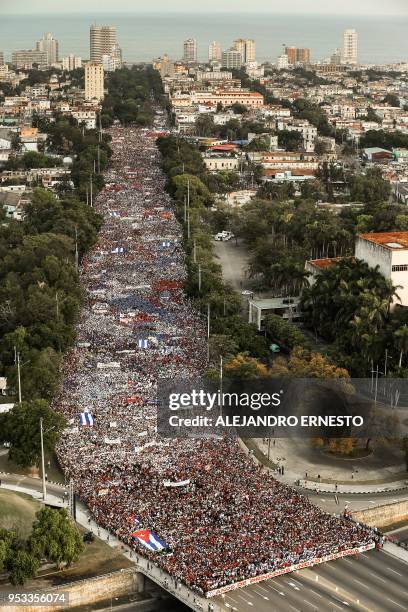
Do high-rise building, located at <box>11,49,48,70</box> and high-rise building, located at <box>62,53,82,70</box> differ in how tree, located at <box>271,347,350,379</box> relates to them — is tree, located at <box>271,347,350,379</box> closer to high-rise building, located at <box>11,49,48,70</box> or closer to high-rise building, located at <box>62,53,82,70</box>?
high-rise building, located at <box>62,53,82,70</box>

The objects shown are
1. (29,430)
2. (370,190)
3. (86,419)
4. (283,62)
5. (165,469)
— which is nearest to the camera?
(165,469)

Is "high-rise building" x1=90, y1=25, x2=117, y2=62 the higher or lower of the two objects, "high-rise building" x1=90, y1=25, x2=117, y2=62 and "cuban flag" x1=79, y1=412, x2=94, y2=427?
the higher

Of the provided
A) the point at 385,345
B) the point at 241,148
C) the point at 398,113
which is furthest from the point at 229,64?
the point at 385,345

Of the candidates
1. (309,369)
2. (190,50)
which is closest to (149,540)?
(309,369)

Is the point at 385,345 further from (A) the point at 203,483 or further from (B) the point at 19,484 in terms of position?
(B) the point at 19,484

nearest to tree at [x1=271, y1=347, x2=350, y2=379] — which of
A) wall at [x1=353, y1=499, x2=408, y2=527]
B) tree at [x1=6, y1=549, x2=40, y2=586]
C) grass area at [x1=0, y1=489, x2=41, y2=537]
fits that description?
wall at [x1=353, y1=499, x2=408, y2=527]

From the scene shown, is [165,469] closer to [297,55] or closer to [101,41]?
[101,41]
